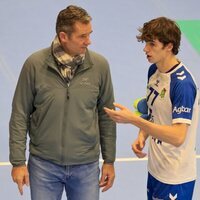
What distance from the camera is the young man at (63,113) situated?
4039mm

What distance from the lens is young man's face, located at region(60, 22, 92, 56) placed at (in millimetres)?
4004

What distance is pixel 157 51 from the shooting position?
4086 mm

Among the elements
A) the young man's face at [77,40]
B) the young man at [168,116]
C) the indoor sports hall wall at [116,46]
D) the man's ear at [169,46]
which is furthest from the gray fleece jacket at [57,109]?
the indoor sports hall wall at [116,46]

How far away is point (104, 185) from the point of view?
4.41 m

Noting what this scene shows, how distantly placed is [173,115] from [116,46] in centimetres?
572

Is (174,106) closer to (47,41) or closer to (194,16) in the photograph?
(47,41)

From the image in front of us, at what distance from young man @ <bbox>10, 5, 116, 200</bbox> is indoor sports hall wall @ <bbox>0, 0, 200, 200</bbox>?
1.84m

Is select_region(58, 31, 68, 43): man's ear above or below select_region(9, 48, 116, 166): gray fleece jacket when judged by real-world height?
above

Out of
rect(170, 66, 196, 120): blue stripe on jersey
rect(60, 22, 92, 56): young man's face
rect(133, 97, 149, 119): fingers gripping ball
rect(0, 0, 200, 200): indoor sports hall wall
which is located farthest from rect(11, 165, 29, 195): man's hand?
rect(133, 97, 149, 119): fingers gripping ball

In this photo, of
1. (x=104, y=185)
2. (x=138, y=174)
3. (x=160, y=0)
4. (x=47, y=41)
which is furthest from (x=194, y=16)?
(x=104, y=185)

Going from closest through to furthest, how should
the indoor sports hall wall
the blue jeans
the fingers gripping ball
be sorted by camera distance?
1. the blue jeans
2. the indoor sports hall wall
3. the fingers gripping ball

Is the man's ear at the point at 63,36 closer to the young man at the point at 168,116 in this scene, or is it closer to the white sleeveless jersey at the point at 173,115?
the young man at the point at 168,116

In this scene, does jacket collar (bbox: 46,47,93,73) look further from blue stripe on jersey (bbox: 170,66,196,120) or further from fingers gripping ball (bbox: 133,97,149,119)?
fingers gripping ball (bbox: 133,97,149,119)

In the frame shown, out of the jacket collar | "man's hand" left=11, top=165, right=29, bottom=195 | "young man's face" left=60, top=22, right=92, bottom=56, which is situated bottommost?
"man's hand" left=11, top=165, right=29, bottom=195
